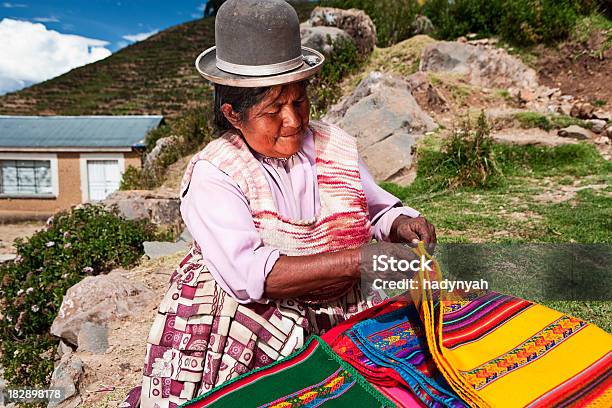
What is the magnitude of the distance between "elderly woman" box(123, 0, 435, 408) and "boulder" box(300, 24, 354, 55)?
10352 millimetres

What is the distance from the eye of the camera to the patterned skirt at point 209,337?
5.87 feet

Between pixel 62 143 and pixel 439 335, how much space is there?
60.6 feet

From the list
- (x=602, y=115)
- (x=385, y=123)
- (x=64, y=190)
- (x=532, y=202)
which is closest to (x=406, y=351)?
(x=532, y=202)

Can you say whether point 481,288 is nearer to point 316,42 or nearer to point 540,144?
point 540,144

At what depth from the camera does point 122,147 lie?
1736 centimetres

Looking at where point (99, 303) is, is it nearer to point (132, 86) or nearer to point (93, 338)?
point (93, 338)

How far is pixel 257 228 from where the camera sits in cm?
178

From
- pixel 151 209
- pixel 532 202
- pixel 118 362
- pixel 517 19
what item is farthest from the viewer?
pixel 517 19

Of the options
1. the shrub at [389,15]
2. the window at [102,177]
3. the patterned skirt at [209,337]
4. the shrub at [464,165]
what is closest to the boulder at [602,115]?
the shrub at [464,165]

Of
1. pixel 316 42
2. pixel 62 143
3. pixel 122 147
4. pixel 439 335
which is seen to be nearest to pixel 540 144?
pixel 316 42

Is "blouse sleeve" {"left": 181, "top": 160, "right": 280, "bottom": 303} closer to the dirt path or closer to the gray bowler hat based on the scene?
the gray bowler hat

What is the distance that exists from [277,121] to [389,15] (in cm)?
1283

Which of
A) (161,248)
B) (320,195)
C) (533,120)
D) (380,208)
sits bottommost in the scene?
(161,248)

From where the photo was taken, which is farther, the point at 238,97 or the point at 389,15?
the point at 389,15
